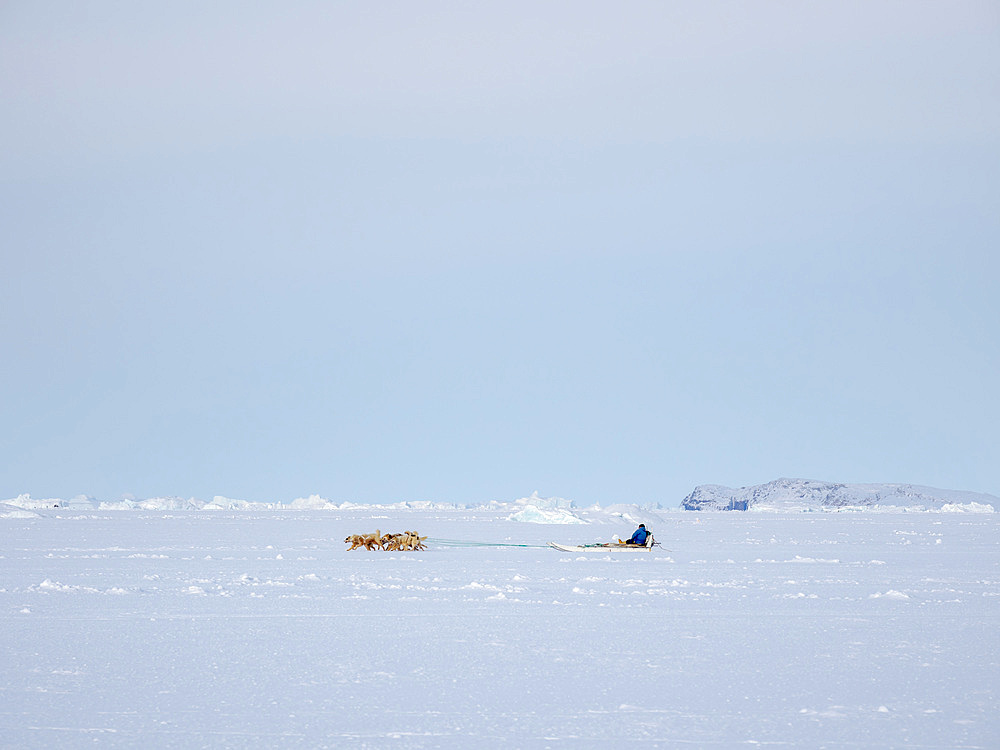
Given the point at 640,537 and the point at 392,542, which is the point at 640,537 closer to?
the point at 640,537

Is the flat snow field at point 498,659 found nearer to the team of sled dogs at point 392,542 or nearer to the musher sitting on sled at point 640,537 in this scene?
the musher sitting on sled at point 640,537

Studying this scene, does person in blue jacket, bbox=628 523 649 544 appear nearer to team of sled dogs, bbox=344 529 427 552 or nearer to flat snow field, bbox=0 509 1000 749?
team of sled dogs, bbox=344 529 427 552

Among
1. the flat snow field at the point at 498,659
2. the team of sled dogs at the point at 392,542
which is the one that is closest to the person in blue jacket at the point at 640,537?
the team of sled dogs at the point at 392,542

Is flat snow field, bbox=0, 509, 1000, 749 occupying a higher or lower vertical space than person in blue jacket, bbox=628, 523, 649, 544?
lower

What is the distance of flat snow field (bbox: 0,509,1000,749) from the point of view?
819cm

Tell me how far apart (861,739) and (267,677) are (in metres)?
5.44

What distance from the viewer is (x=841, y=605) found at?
53.2ft

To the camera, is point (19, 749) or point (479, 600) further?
point (479, 600)

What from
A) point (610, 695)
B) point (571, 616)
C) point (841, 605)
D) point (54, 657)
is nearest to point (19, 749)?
point (54, 657)

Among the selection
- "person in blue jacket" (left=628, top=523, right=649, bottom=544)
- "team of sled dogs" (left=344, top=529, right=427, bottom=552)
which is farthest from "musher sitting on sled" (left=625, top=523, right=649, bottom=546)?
"team of sled dogs" (left=344, top=529, right=427, bottom=552)

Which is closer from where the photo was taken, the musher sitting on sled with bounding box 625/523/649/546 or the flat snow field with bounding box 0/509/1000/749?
the flat snow field with bounding box 0/509/1000/749

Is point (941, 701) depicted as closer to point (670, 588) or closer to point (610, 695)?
point (610, 695)

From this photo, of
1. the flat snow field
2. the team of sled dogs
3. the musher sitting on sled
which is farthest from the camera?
the team of sled dogs

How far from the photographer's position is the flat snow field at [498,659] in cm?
819
